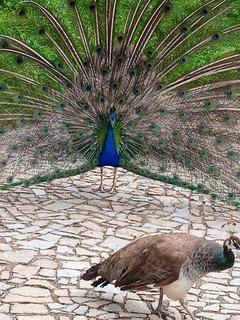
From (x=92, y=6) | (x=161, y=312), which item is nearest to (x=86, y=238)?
(x=161, y=312)

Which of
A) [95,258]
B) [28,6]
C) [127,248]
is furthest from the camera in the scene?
[28,6]

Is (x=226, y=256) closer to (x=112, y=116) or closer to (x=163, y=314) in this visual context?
(x=163, y=314)

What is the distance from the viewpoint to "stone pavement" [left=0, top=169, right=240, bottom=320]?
5.64 metres

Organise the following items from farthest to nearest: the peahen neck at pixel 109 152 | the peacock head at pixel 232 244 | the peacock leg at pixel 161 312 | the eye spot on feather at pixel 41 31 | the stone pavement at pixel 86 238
A: the peahen neck at pixel 109 152 → the eye spot on feather at pixel 41 31 → the stone pavement at pixel 86 238 → the peacock leg at pixel 161 312 → the peacock head at pixel 232 244

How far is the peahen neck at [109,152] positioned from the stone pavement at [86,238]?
1.41 ft

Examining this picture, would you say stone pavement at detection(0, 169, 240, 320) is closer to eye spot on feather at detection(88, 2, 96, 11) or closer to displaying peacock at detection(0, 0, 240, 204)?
displaying peacock at detection(0, 0, 240, 204)

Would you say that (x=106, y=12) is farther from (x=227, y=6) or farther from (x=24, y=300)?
(x=24, y=300)

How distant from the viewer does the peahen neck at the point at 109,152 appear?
7.99 metres

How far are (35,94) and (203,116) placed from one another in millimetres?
1671

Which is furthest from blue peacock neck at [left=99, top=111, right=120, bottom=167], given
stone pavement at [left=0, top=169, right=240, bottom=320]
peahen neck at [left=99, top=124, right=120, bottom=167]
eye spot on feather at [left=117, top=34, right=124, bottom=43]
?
eye spot on feather at [left=117, top=34, right=124, bottom=43]

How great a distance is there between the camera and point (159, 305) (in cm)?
547

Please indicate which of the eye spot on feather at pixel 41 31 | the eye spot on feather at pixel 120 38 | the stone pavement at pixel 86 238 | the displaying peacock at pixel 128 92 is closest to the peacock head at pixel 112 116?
the displaying peacock at pixel 128 92

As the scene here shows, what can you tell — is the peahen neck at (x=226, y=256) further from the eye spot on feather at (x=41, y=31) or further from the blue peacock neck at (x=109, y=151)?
the eye spot on feather at (x=41, y=31)

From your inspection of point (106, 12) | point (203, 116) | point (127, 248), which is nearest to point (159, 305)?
point (127, 248)
